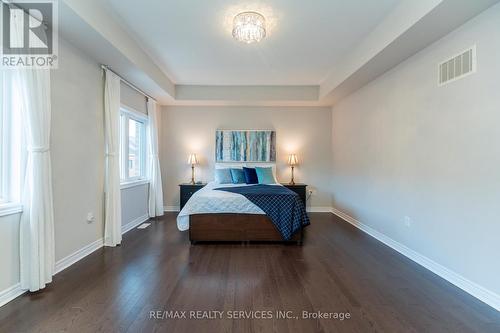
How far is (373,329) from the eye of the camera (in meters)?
1.78

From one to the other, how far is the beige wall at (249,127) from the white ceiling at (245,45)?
3.95 feet

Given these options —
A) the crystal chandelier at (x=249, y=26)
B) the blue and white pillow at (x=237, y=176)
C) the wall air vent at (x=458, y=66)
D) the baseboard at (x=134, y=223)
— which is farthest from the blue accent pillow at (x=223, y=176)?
the wall air vent at (x=458, y=66)

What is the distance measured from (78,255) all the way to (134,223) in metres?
1.53

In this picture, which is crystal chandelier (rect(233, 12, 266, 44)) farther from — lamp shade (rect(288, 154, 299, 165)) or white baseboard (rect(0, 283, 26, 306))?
lamp shade (rect(288, 154, 299, 165))

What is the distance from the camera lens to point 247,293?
2244 mm

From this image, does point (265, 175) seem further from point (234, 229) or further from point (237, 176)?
point (234, 229)

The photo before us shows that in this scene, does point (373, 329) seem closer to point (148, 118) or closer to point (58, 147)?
point (58, 147)

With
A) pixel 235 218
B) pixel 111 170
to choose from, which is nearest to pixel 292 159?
pixel 235 218

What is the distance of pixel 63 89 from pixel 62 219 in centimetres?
141

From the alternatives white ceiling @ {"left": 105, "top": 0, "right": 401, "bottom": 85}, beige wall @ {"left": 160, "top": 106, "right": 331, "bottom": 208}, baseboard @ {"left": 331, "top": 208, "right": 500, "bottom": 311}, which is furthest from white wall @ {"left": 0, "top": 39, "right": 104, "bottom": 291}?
baseboard @ {"left": 331, "top": 208, "right": 500, "bottom": 311}

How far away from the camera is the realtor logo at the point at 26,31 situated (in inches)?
82.8

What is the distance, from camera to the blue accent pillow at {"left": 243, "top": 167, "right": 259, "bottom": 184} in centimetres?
524

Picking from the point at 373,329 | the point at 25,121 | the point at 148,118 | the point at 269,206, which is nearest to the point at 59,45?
the point at 25,121

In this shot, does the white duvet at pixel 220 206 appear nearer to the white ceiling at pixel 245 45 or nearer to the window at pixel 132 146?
the window at pixel 132 146
